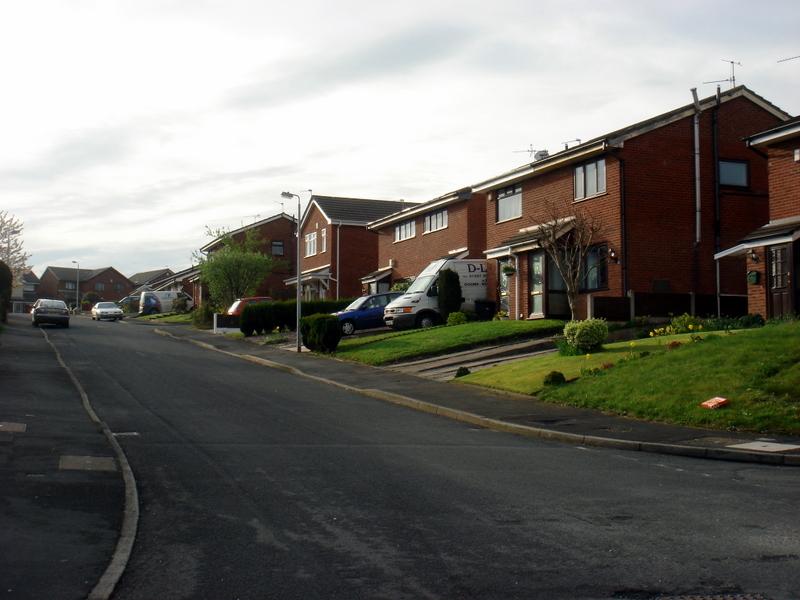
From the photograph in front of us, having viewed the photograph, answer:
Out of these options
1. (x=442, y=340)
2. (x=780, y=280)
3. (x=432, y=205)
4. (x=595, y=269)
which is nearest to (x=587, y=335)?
(x=780, y=280)

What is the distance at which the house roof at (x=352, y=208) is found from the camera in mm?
55500

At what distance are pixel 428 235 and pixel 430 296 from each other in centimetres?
820

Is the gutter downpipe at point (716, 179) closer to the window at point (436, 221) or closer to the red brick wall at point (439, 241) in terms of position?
the red brick wall at point (439, 241)

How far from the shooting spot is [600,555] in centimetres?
686

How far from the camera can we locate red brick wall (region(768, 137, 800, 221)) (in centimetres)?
2330

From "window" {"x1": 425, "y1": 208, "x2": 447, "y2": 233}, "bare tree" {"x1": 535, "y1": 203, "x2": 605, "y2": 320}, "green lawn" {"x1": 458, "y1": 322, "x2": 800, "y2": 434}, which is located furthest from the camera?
"window" {"x1": 425, "y1": 208, "x2": 447, "y2": 233}

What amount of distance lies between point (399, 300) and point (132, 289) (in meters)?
104

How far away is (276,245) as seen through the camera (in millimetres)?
69562

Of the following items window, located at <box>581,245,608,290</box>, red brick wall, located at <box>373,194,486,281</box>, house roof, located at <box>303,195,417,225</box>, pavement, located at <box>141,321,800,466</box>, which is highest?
house roof, located at <box>303,195,417,225</box>

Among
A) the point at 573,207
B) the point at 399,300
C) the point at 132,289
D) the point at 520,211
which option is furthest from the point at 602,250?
the point at 132,289

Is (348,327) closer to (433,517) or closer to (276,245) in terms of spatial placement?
(433,517)

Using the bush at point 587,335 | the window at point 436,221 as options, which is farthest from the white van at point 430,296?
the bush at point 587,335

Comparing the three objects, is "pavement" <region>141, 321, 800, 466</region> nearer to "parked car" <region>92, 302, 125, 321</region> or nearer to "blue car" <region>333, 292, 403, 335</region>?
"blue car" <region>333, 292, 403, 335</region>

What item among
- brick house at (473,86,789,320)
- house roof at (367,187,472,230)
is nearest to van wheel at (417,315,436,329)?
brick house at (473,86,789,320)
